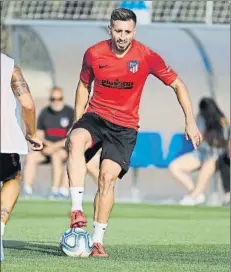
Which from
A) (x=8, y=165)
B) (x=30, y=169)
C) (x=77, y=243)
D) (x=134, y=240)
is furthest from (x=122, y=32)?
(x=30, y=169)

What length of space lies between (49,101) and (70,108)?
95 cm

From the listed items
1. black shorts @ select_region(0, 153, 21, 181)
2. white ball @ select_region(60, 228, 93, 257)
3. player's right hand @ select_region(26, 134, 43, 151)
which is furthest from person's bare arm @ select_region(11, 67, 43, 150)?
white ball @ select_region(60, 228, 93, 257)

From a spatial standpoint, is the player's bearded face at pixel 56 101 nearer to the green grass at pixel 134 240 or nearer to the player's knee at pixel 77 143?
the green grass at pixel 134 240

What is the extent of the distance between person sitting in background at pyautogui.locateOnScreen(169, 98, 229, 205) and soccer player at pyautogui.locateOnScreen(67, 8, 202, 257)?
10416 millimetres

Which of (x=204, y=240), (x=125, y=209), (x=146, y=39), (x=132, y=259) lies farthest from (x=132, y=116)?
(x=146, y=39)

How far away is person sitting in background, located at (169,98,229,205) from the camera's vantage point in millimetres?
21672

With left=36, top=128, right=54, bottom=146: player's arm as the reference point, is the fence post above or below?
above

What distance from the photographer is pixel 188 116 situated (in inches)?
439

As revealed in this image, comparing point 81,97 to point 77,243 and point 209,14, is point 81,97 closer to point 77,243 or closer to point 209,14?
point 77,243

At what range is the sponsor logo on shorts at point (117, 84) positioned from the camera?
11.0 m

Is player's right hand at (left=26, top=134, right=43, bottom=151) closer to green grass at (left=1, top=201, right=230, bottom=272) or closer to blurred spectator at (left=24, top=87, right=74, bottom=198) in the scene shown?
green grass at (left=1, top=201, right=230, bottom=272)

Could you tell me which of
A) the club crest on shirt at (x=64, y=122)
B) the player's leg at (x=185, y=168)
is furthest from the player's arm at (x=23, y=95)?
the club crest on shirt at (x=64, y=122)

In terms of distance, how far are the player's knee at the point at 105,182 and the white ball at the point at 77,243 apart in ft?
1.60

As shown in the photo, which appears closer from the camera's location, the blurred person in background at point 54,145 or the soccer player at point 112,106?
the soccer player at point 112,106
